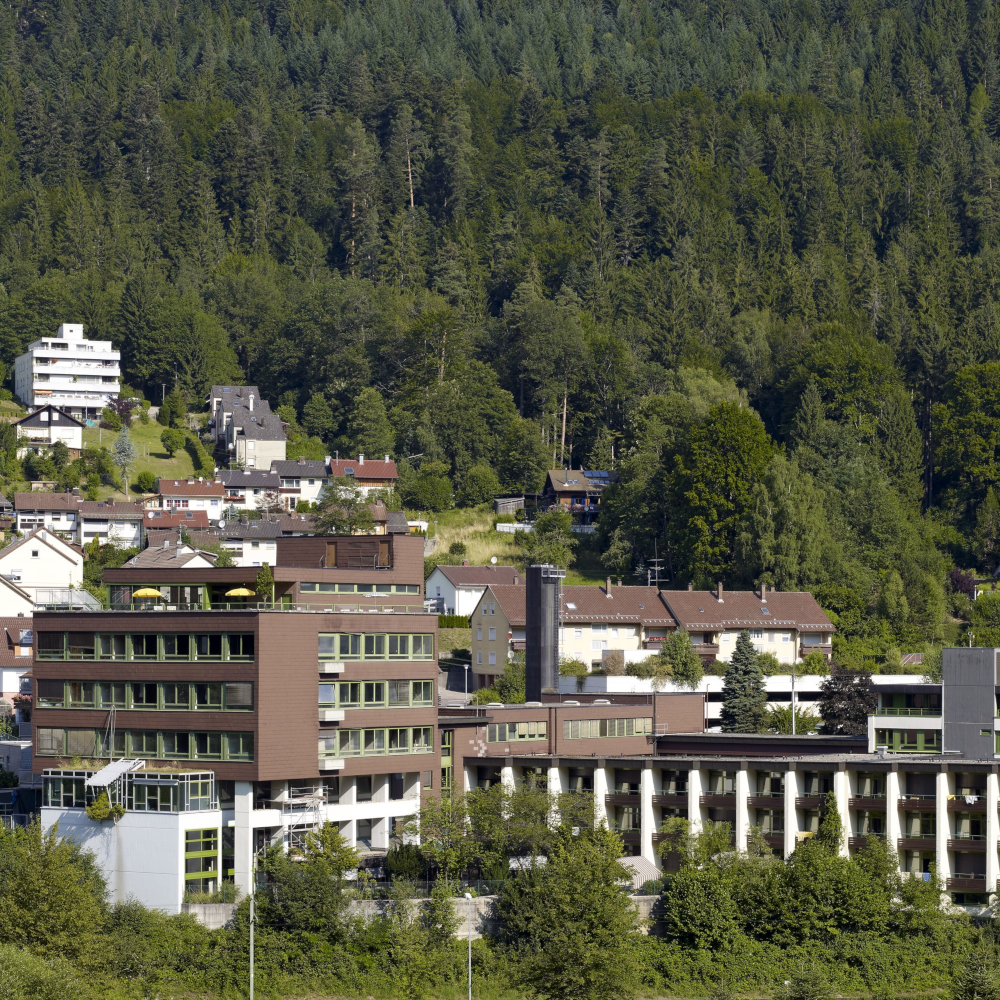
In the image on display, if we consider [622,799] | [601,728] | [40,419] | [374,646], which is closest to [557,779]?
[622,799]

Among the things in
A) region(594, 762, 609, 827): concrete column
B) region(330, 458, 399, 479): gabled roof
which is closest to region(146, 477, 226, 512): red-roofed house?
region(330, 458, 399, 479): gabled roof

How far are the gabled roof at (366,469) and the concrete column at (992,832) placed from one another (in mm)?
82228

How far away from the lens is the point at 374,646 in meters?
66.9

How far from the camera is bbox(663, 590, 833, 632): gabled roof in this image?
10975 cm

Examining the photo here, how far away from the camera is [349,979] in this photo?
57375 millimetres

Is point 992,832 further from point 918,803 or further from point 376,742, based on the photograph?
point 376,742

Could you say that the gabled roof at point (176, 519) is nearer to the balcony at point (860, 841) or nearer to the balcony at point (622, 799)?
the balcony at point (622, 799)

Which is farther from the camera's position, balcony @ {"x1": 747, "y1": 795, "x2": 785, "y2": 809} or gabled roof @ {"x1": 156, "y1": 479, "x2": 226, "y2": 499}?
gabled roof @ {"x1": 156, "y1": 479, "x2": 226, "y2": 499}

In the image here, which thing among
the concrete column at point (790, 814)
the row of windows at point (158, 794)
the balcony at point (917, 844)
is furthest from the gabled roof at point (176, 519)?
the balcony at point (917, 844)

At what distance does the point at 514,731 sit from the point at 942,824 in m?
17.9

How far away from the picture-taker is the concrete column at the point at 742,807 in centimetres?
6954

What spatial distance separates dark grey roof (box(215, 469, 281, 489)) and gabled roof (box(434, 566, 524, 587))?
32595mm

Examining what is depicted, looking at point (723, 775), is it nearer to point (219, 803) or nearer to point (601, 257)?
point (219, 803)

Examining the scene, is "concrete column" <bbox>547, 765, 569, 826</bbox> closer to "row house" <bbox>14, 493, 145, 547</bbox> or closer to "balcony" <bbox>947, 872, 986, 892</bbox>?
"balcony" <bbox>947, 872, 986, 892</bbox>
